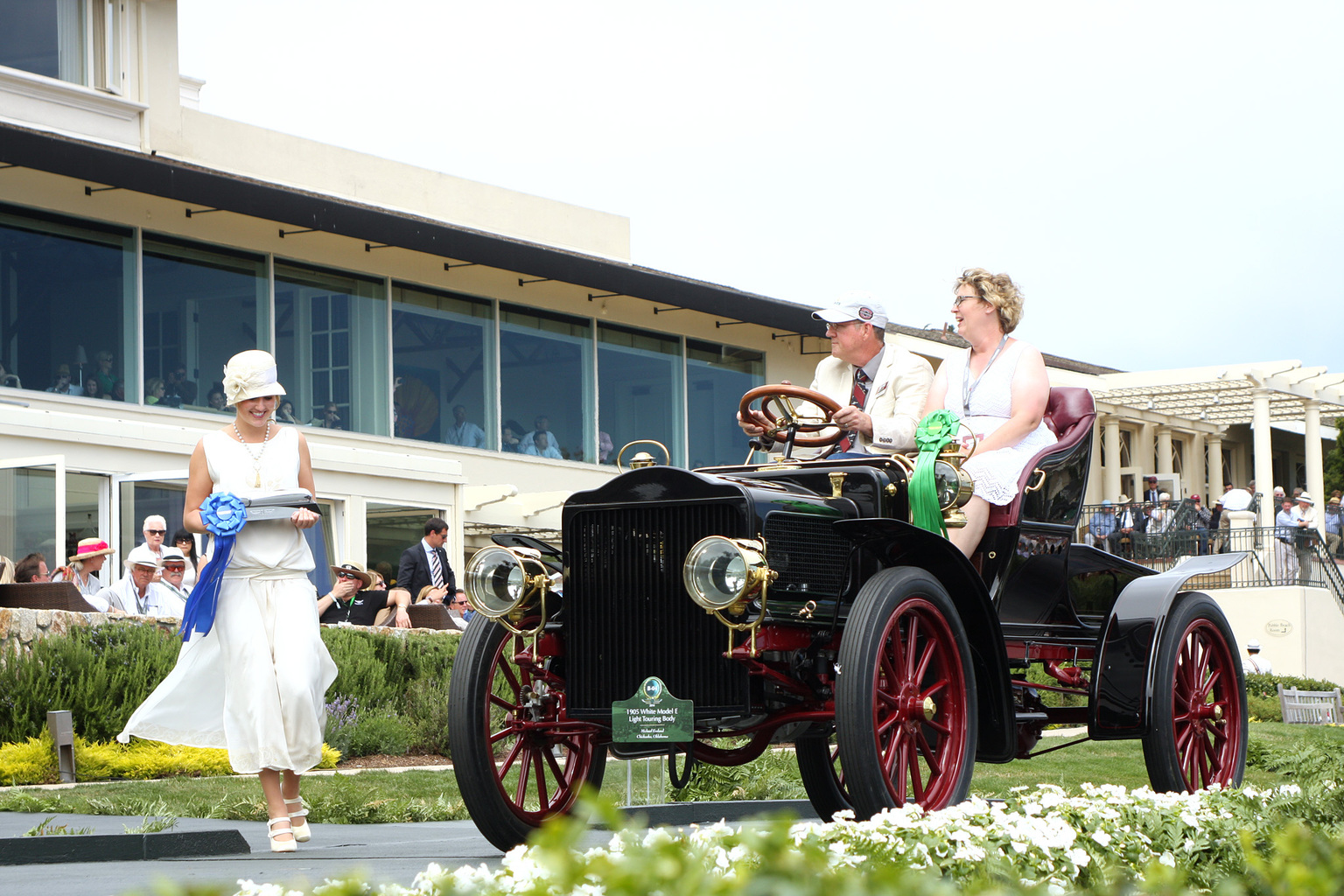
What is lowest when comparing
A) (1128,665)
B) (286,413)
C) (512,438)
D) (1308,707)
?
(1308,707)

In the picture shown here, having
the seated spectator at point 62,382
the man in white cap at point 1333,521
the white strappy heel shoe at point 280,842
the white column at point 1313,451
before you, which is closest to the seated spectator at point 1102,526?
the man in white cap at point 1333,521

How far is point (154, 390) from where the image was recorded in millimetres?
22375

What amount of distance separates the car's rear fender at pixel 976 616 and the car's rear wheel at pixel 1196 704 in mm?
940

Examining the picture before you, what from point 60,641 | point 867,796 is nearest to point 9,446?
point 60,641

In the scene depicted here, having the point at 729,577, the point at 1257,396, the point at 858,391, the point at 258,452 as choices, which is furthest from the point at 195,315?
the point at 1257,396

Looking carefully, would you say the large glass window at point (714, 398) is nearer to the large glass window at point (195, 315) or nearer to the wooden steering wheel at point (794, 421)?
the large glass window at point (195, 315)

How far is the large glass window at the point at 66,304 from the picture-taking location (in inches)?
822

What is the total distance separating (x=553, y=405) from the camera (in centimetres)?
2858

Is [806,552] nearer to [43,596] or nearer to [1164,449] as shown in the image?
[43,596]

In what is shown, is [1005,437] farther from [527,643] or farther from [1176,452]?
[1176,452]

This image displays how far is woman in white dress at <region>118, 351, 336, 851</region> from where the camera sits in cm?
667

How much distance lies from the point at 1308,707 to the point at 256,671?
53.1 ft

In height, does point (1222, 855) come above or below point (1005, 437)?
below

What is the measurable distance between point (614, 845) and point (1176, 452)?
41791 mm
